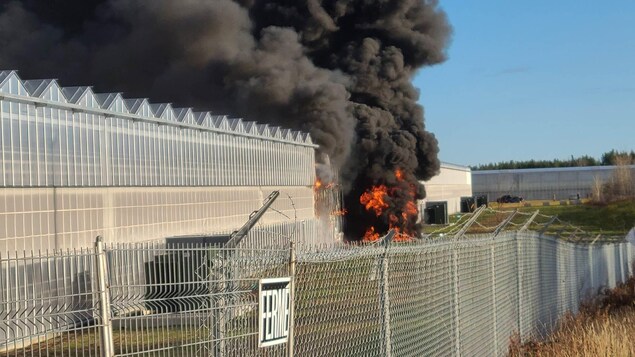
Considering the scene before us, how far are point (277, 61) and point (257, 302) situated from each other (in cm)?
4706

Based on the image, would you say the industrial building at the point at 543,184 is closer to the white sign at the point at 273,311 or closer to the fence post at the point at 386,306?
the fence post at the point at 386,306

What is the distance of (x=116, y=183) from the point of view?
26156 mm

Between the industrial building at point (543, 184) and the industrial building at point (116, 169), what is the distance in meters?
70.0

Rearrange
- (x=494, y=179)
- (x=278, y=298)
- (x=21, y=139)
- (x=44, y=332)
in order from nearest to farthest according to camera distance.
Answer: (x=44, y=332)
(x=278, y=298)
(x=21, y=139)
(x=494, y=179)

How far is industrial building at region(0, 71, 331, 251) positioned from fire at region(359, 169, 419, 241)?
11.6 metres

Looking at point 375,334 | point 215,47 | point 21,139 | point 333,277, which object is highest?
point 215,47

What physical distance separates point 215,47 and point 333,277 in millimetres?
46890

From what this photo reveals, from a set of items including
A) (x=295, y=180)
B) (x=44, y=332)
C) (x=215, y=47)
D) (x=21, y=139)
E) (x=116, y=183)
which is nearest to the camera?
(x=44, y=332)

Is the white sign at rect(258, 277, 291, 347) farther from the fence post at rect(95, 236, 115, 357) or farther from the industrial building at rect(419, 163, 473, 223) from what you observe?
the industrial building at rect(419, 163, 473, 223)

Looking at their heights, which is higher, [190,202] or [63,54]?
[63,54]

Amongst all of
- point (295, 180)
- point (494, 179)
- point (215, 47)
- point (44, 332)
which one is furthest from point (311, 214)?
point (494, 179)

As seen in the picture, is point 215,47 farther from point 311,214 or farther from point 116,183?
point 116,183

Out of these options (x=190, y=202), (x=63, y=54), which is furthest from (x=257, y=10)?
(x=190, y=202)

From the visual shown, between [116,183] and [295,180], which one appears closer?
[116,183]
